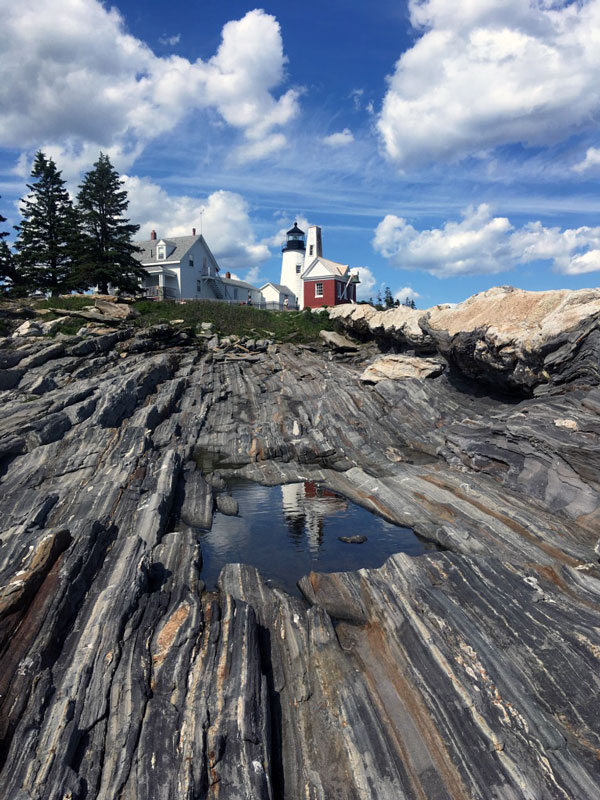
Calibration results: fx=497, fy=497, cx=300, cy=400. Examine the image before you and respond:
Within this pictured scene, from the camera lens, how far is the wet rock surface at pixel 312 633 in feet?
26.2

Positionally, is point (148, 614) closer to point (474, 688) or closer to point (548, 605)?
point (474, 688)

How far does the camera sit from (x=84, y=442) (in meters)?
22.8

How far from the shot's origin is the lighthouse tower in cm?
7681

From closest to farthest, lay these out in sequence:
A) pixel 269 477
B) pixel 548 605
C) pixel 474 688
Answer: pixel 474 688 → pixel 548 605 → pixel 269 477

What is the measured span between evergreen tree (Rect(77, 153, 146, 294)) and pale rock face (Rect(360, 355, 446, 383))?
28240 millimetres

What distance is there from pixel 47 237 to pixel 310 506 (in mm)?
44790

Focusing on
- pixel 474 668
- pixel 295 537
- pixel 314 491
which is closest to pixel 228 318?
pixel 314 491

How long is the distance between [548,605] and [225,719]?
791cm

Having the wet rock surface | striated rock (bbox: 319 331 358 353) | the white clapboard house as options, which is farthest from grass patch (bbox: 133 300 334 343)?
the wet rock surface

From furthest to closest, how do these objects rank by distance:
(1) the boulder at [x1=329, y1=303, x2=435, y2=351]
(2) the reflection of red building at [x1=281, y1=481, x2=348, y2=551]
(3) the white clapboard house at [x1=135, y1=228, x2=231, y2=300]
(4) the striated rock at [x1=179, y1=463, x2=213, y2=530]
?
(3) the white clapboard house at [x1=135, y1=228, x2=231, y2=300] → (1) the boulder at [x1=329, y1=303, x2=435, y2=351] → (4) the striated rock at [x1=179, y1=463, x2=213, y2=530] → (2) the reflection of red building at [x1=281, y1=481, x2=348, y2=551]

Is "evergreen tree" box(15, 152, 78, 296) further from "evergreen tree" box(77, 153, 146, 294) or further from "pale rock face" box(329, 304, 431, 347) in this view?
"pale rock face" box(329, 304, 431, 347)

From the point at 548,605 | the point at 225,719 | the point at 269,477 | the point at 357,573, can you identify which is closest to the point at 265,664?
the point at 225,719

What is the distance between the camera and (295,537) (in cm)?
1805

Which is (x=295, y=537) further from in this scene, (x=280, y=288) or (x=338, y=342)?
(x=280, y=288)
